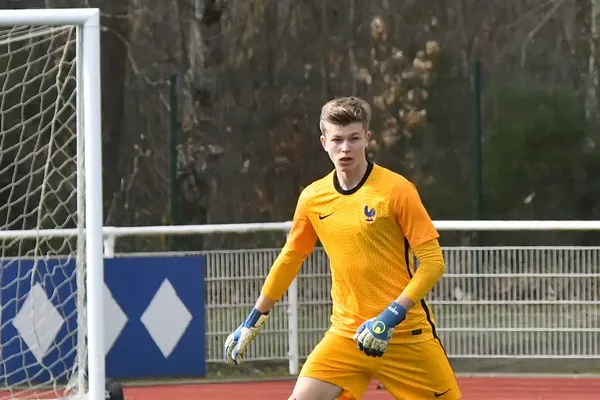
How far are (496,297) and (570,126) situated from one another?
16.6ft

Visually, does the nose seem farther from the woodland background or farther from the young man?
the woodland background

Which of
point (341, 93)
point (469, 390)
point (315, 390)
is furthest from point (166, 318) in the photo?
point (341, 93)

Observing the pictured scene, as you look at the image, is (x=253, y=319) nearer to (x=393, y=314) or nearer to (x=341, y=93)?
(x=393, y=314)

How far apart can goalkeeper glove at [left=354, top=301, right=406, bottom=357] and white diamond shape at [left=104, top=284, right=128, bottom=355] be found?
4.02 metres

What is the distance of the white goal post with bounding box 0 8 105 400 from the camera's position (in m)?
5.92

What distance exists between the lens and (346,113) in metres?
5.36

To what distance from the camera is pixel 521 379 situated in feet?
30.9

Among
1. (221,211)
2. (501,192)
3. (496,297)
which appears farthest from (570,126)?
(496,297)

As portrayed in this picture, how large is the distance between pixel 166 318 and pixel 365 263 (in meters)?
3.83

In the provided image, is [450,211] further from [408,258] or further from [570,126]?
[408,258]

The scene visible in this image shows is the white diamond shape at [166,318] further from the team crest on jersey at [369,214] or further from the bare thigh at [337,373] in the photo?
the team crest on jersey at [369,214]

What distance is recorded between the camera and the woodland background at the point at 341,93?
537 inches

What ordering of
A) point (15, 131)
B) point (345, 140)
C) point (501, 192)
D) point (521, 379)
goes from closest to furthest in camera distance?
point (345, 140), point (521, 379), point (15, 131), point (501, 192)

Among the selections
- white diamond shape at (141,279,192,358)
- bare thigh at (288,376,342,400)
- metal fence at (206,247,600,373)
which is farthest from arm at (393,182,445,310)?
metal fence at (206,247,600,373)
